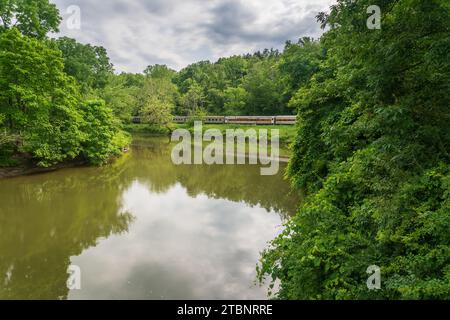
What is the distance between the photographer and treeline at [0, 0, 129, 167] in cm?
1220

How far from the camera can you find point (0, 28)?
14305mm

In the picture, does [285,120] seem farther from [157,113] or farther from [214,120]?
[157,113]

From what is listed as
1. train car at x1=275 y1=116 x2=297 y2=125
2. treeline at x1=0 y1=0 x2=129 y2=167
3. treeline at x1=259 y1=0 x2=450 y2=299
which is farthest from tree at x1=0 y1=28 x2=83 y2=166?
train car at x1=275 y1=116 x2=297 y2=125

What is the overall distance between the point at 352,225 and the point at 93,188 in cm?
1024

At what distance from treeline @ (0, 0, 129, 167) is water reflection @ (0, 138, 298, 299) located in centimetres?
175

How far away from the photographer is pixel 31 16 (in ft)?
50.6

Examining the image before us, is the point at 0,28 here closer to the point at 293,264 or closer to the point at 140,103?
the point at 293,264

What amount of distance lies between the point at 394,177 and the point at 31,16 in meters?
18.9

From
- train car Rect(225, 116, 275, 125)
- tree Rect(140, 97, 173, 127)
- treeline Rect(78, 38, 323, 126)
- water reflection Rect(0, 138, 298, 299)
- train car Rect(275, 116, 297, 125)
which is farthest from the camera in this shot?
tree Rect(140, 97, 173, 127)

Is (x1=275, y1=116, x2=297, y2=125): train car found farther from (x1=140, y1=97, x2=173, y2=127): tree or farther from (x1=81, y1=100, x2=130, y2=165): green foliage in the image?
(x1=81, y1=100, x2=130, y2=165): green foliage

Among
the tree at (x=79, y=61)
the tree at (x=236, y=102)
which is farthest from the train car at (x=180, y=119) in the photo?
the tree at (x=79, y=61)

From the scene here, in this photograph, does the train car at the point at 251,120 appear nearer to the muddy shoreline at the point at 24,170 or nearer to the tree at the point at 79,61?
the tree at the point at 79,61

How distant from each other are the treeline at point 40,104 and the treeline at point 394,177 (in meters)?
13.0
